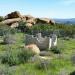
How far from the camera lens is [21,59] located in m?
21.2

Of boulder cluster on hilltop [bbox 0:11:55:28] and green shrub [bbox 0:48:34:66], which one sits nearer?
green shrub [bbox 0:48:34:66]

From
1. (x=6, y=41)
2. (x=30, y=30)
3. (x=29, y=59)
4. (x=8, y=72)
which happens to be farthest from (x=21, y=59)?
(x=30, y=30)

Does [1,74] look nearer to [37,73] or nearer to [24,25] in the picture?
[37,73]

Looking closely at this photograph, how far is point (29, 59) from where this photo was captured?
2161cm

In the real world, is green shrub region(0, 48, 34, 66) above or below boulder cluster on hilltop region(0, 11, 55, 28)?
below

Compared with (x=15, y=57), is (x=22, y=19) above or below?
above

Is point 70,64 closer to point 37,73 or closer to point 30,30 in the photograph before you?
point 37,73

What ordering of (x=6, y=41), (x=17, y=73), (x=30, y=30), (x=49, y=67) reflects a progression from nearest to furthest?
(x=17, y=73)
(x=49, y=67)
(x=6, y=41)
(x=30, y=30)

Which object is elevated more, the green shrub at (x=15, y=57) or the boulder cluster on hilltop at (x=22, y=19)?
the boulder cluster on hilltop at (x=22, y=19)

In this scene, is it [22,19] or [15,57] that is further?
[22,19]

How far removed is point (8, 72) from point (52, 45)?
1904 cm

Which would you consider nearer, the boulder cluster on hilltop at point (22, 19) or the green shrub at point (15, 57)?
the green shrub at point (15, 57)

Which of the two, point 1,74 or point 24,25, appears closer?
point 1,74

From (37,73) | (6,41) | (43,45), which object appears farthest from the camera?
(6,41)
